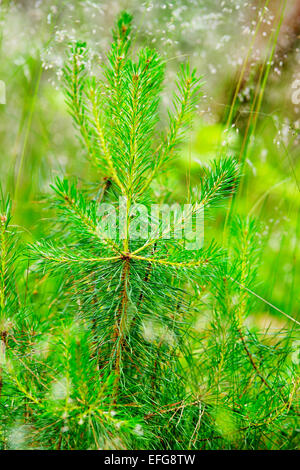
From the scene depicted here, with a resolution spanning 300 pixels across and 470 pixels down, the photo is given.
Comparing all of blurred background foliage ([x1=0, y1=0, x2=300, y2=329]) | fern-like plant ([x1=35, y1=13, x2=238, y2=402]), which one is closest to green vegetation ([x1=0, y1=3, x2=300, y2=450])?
fern-like plant ([x1=35, y1=13, x2=238, y2=402])

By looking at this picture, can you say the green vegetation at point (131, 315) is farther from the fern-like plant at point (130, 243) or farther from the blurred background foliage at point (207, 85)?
the blurred background foliage at point (207, 85)

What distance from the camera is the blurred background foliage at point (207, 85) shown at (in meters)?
0.98

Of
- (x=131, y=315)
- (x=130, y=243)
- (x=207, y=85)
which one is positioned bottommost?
(x=131, y=315)

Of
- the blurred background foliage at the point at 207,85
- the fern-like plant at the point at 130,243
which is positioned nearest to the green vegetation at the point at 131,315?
the fern-like plant at the point at 130,243

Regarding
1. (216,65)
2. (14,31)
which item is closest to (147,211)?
(216,65)

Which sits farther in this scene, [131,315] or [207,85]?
[207,85]

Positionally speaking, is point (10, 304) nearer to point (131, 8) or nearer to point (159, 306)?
point (159, 306)

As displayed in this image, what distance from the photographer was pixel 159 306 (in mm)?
602

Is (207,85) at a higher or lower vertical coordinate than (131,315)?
higher

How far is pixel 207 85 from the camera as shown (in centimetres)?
105

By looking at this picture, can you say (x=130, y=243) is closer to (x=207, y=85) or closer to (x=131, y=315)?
(x=131, y=315)

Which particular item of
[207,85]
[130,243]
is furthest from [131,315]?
[207,85]

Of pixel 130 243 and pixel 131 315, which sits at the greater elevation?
pixel 130 243
